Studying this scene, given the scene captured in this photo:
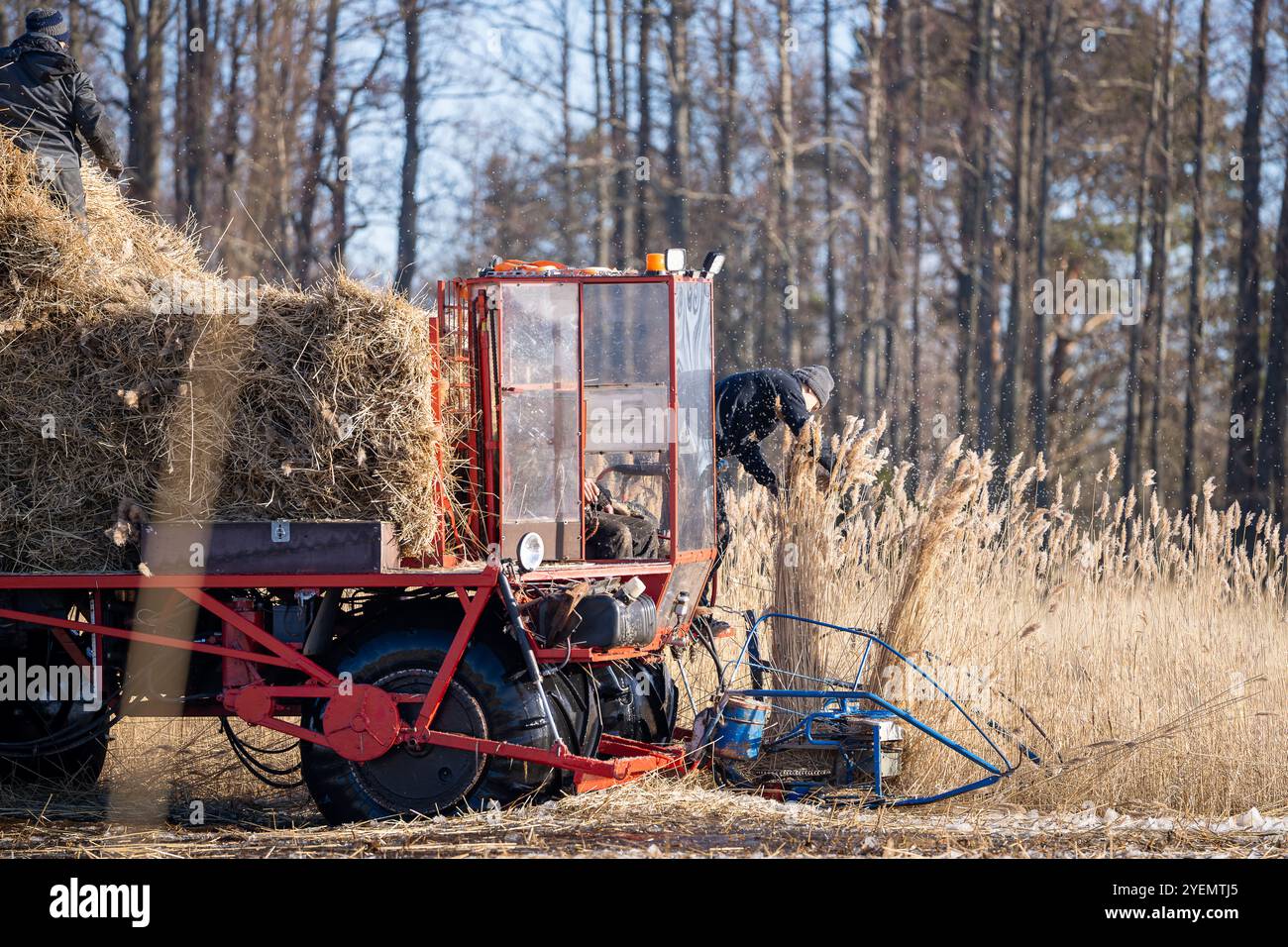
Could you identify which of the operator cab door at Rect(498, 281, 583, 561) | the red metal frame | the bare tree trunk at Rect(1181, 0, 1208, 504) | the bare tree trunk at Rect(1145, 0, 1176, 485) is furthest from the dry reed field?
the bare tree trunk at Rect(1145, 0, 1176, 485)

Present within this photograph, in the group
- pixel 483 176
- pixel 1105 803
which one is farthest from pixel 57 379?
pixel 483 176

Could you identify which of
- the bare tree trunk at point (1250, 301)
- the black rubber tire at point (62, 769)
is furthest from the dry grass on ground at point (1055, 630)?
the bare tree trunk at point (1250, 301)

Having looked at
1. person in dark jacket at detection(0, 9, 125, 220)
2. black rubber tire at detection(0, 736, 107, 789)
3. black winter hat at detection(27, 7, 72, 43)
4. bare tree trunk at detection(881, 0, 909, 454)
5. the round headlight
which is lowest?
black rubber tire at detection(0, 736, 107, 789)

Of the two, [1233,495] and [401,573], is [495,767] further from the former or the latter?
[1233,495]

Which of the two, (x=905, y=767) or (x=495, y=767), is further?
(x=905, y=767)

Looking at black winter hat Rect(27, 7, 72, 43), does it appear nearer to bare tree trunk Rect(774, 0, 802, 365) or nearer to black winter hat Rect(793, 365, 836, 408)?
black winter hat Rect(793, 365, 836, 408)

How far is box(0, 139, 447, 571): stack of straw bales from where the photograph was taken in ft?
22.2

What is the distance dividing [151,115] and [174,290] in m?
14.6

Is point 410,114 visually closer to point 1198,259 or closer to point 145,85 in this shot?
point 145,85

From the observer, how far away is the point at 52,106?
26.2ft

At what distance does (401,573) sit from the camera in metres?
6.69

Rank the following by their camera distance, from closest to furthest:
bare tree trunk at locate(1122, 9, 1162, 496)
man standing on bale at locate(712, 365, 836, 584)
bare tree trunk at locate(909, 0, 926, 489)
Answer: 1. man standing on bale at locate(712, 365, 836, 584)
2. bare tree trunk at locate(1122, 9, 1162, 496)
3. bare tree trunk at locate(909, 0, 926, 489)

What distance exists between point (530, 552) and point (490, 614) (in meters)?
0.36
